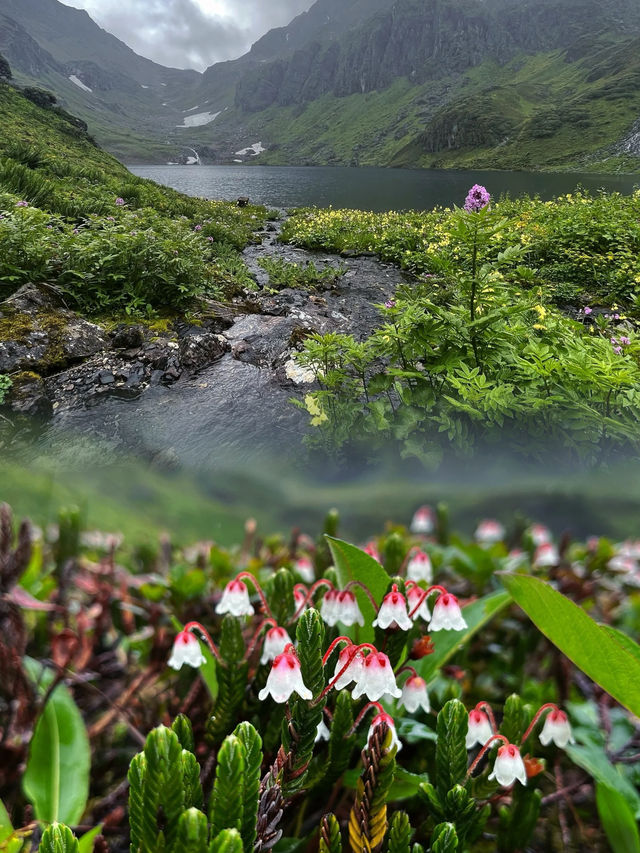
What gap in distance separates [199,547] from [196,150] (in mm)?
170560

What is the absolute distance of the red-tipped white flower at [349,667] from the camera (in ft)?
2.54

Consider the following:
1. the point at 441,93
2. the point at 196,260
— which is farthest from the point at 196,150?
the point at 196,260

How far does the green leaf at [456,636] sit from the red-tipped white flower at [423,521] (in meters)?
1.03

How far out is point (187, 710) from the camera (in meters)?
1.13

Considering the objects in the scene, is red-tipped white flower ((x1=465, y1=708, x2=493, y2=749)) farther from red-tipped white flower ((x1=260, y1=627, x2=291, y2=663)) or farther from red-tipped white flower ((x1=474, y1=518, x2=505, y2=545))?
red-tipped white flower ((x1=474, y1=518, x2=505, y2=545))

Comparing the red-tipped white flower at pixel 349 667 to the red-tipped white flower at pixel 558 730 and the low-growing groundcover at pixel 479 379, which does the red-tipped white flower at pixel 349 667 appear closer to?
the red-tipped white flower at pixel 558 730

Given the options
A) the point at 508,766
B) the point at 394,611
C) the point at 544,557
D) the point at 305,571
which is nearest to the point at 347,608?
the point at 394,611

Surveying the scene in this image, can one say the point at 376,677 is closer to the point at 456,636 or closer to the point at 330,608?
the point at 330,608

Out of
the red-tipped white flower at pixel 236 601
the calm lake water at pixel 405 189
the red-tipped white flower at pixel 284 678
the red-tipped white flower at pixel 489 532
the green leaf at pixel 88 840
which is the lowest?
the red-tipped white flower at pixel 489 532

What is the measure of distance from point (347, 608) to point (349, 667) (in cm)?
18

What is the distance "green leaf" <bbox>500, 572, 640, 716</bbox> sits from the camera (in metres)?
0.77

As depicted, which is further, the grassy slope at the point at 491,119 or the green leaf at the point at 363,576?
the grassy slope at the point at 491,119

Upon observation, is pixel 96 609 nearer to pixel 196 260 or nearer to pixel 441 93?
pixel 196 260

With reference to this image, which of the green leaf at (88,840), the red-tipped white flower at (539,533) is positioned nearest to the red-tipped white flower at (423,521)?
the red-tipped white flower at (539,533)
